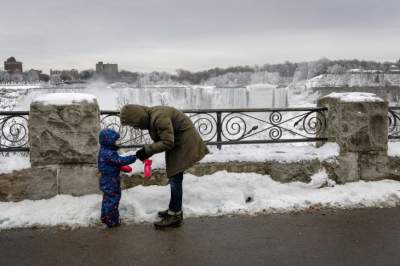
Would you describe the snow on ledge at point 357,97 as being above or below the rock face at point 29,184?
above

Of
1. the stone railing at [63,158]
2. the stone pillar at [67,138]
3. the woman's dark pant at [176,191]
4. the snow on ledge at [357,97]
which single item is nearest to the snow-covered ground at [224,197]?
the stone railing at [63,158]

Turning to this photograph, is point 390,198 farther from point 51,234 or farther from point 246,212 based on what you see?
point 51,234

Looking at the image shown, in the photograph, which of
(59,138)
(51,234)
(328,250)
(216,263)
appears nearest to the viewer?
(216,263)

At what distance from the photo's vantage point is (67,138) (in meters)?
5.59

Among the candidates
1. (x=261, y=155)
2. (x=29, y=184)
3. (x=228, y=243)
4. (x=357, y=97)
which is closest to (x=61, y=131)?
(x=29, y=184)

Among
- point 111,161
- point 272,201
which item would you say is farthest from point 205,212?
point 111,161

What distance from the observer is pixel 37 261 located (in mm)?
4113

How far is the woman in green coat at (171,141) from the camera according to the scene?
15.4 feet

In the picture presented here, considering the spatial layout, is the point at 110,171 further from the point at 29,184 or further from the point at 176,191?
the point at 29,184

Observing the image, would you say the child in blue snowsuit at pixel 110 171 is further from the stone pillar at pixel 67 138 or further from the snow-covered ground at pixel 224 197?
the stone pillar at pixel 67 138

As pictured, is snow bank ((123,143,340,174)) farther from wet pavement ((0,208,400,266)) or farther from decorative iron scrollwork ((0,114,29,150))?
decorative iron scrollwork ((0,114,29,150))

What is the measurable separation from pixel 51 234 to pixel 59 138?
4.36 feet

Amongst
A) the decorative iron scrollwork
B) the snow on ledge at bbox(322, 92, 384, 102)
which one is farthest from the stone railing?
the snow on ledge at bbox(322, 92, 384, 102)

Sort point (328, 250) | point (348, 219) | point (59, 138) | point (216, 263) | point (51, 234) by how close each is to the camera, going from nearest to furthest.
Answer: point (216, 263)
point (328, 250)
point (51, 234)
point (348, 219)
point (59, 138)
